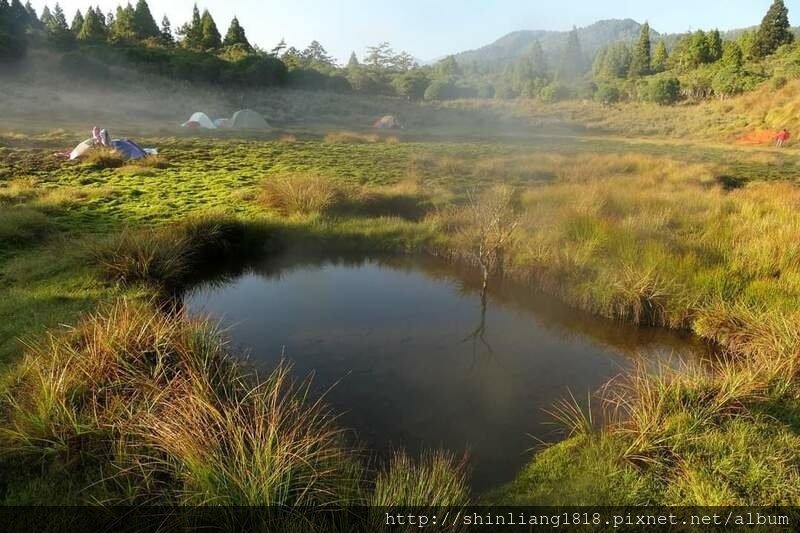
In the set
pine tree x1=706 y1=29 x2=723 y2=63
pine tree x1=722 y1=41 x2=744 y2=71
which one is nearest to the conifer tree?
pine tree x1=722 y1=41 x2=744 y2=71

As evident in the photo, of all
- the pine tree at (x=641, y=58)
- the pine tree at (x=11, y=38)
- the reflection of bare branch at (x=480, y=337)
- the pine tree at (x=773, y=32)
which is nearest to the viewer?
the reflection of bare branch at (x=480, y=337)

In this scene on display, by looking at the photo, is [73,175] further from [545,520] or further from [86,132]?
[545,520]

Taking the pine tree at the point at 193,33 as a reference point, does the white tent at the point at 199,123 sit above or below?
below

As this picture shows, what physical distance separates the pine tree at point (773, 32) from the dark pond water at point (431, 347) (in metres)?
61.3

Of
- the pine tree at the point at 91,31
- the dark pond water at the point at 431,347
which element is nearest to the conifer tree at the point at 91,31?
the pine tree at the point at 91,31

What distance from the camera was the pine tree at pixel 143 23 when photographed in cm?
5663

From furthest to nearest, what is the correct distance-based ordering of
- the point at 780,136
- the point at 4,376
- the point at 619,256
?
1. the point at 780,136
2. the point at 619,256
3. the point at 4,376

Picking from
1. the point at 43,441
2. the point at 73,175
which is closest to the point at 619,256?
the point at 43,441

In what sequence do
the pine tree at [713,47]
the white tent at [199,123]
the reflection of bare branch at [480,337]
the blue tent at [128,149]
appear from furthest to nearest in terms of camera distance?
the pine tree at [713,47] < the white tent at [199,123] < the blue tent at [128,149] < the reflection of bare branch at [480,337]

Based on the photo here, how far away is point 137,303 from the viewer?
20.4ft

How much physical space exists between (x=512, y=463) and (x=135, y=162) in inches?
607

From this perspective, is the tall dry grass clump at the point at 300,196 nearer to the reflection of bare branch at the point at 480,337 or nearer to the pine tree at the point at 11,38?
the reflection of bare branch at the point at 480,337

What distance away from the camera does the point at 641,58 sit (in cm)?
6638

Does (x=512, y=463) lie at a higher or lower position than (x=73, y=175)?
lower
